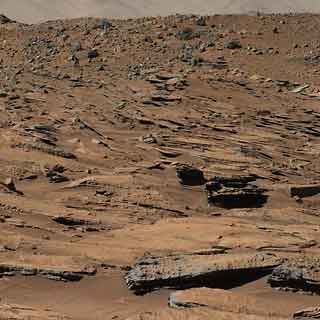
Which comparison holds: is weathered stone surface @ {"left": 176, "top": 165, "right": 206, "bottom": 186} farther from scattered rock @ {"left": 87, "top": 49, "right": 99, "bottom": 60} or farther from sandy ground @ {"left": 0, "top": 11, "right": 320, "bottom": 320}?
scattered rock @ {"left": 87, "top": 49, "right": 99, "bottom": 60}

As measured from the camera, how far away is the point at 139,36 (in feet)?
87.2

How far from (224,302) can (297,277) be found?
691mm

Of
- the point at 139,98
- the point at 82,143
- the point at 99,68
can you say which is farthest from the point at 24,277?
the point at 99,68

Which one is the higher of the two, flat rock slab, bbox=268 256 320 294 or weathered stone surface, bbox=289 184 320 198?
weathered stone surface, bbox=289 184 320 198

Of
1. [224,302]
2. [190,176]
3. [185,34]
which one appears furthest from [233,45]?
[224,302]

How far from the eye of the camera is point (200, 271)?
20.8 feet

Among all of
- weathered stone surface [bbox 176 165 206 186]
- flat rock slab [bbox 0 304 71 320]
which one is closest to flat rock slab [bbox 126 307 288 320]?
flat rock slab [bbox 0 304 71 320]

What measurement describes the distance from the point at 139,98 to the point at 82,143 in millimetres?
5176

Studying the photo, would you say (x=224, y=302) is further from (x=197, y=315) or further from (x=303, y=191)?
(x=303, y=191)

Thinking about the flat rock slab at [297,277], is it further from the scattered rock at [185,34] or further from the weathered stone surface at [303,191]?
the scattered rock at [185,34]

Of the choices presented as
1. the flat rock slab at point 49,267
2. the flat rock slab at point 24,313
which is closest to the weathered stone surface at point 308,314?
the flat rock slab at point 24,313

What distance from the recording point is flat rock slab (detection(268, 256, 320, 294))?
6055 millimetres

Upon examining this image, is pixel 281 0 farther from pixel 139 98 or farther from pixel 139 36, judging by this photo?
pixel 139 98

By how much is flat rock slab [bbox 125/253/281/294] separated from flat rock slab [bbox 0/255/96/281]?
1.73 feet
